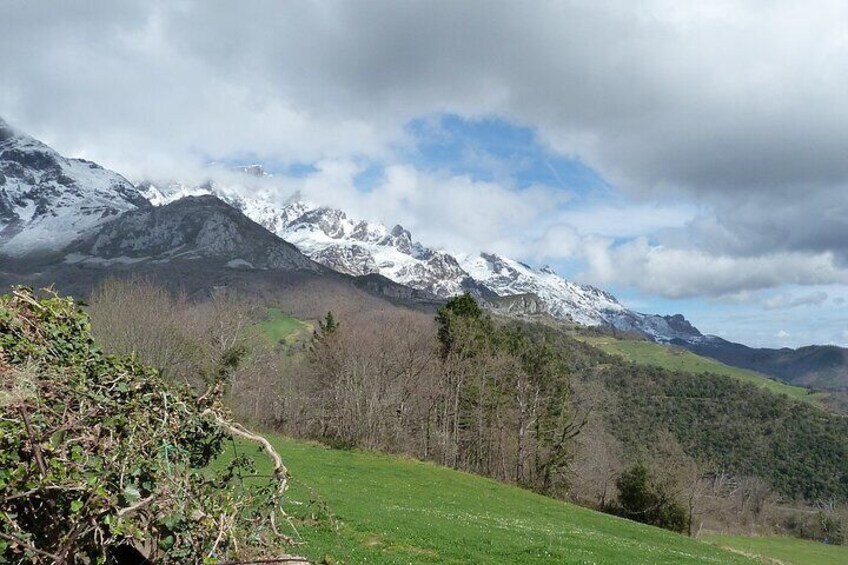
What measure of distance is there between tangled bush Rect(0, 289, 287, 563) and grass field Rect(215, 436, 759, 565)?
1171 millimetres

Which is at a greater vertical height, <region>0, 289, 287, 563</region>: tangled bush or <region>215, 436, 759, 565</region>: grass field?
<region>0, 289, 287, 563</region>: tangled bush

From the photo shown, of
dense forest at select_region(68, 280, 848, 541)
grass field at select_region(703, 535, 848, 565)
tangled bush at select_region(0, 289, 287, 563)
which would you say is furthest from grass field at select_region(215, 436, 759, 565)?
grass field at select_region(703, 535, 848, 565)

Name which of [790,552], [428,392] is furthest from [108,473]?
[790,552]

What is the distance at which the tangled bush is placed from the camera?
526cm

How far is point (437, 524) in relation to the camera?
75.2 ft

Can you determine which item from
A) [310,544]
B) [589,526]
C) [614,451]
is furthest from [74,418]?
[614,451]

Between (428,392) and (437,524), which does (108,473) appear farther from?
(428,392)

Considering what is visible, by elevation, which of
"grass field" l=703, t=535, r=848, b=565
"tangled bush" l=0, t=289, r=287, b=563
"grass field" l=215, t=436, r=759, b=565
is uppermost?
"tangled bush" l=0, t=289, r=287, b=563

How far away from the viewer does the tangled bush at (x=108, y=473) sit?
526cm

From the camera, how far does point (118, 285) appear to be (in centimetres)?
6638

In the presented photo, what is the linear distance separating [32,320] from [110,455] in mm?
2857

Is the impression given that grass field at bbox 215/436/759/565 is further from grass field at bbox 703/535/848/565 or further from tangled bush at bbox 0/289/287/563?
grass field at bbox 703/535/848/565

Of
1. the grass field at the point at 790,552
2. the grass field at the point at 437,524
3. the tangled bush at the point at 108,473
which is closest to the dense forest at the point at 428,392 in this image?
the grass field at the point at 790,552

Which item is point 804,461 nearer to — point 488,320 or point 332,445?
point 488,320
